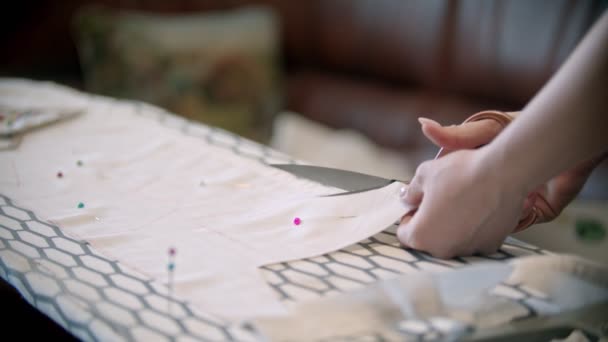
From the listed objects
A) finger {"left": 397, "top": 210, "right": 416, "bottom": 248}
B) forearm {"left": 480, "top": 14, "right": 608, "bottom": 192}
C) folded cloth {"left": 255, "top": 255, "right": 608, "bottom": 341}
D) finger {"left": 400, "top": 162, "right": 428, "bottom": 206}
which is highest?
forearm {"left": 480, "top": 14, "right": 608, "bottom": 192}

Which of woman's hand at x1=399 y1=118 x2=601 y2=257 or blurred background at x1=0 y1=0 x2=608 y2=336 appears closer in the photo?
woman's hand at x1=399 y1=118 x2=601 y2=257

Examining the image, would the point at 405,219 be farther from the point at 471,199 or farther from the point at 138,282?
the point at 138,282

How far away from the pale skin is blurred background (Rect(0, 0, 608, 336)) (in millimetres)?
632

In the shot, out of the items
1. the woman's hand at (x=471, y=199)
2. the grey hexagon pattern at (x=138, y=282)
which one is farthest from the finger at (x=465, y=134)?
the grey hexagon pattern at (x=138, y=282)

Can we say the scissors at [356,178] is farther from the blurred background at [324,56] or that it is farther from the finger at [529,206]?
the blurred background at [324,56]

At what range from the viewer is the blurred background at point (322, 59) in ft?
4.09

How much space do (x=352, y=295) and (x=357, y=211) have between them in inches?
6.5

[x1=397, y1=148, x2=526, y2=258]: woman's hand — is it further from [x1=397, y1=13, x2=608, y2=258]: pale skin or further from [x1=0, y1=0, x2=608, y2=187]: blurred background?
[x1=0, y1=0, x2=608, y2=187]: blurred background

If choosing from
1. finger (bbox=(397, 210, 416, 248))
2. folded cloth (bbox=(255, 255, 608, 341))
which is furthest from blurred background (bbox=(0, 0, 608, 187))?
folded cloth (bbox=(255, 255, 608, 341))

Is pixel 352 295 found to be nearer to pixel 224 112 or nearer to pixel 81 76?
pixel 224 112

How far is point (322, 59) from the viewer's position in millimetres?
1681

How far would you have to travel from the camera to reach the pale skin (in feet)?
1.32

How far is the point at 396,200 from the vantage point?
1.88 ft

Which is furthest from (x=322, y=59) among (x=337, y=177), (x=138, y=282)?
(x=138, y=282)
